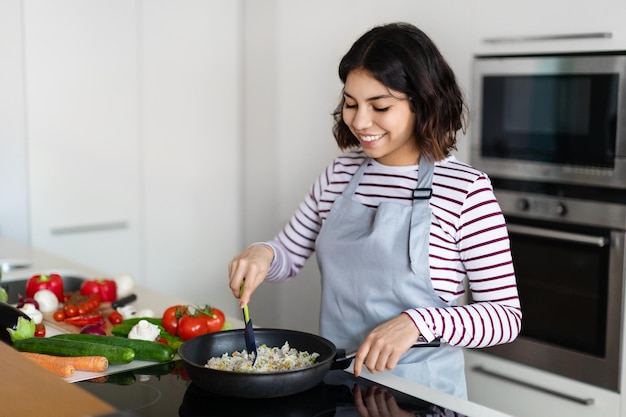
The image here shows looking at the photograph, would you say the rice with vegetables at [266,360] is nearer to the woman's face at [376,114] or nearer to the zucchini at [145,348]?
the zucchini at [145,348]

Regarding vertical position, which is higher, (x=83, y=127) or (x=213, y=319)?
(x=83, y=127)

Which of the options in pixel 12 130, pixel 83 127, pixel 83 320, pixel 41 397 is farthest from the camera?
pixel 83 127

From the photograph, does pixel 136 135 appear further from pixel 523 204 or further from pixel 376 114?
pixel 376 114

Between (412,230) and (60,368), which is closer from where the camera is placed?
(60,368)

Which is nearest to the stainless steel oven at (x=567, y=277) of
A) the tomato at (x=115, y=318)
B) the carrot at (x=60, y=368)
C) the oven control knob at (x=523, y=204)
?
the oven control knob at (x=523, y=204)

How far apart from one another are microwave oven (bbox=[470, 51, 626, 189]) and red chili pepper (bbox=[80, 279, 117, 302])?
4.39 feet

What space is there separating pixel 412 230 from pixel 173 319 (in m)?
0.52

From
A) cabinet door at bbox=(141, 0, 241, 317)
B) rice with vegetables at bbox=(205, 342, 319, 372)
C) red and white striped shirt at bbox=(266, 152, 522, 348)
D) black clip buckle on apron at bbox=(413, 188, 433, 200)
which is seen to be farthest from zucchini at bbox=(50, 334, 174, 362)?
cabinet door at bbox=(141, 0, 241, 317)

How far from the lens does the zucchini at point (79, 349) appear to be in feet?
5.10

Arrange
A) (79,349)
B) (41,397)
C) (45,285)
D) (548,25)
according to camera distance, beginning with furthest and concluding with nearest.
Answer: (548,25) → (45,285) → (79,349) → (41,397)

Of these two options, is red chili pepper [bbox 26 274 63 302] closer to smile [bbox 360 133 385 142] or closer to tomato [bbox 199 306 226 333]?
tomato [bbox 199 306 226 333]

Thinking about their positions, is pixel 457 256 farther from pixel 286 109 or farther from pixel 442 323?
pixel 286 109

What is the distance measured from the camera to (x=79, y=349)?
61.6 inches

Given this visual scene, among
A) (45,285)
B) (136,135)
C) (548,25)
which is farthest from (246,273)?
(136,135)
